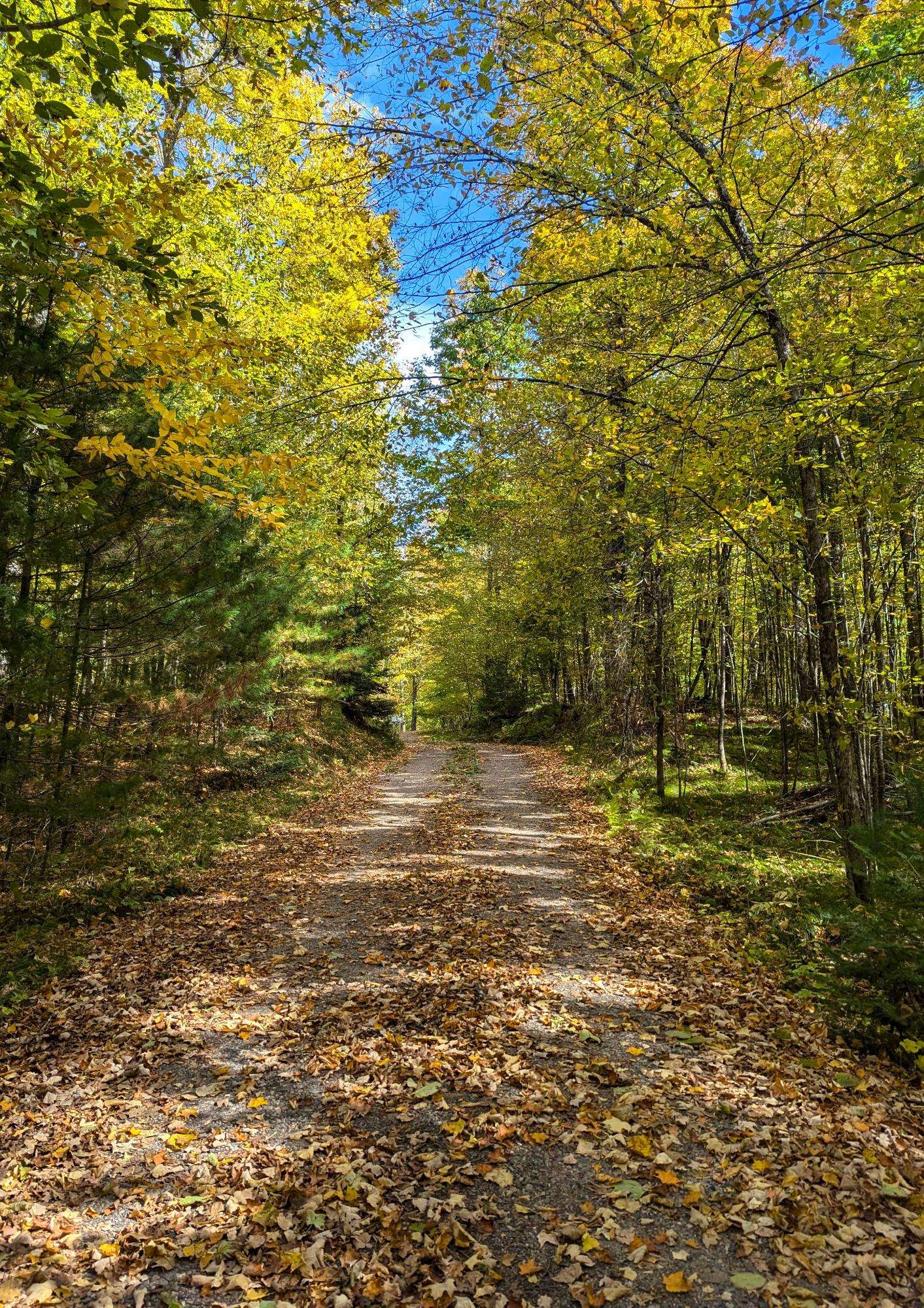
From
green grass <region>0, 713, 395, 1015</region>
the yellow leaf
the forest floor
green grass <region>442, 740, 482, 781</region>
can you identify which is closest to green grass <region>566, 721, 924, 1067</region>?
the forest floor

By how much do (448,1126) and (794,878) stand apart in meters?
5.33

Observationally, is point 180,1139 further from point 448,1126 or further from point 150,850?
point 150,850

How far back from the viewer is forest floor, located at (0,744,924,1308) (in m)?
2.76

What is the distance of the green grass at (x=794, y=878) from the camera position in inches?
172

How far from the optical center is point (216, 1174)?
3.36 metres

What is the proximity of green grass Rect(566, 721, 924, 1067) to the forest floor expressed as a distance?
1.00 ft

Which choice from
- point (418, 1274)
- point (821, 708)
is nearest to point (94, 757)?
point (418, 1274)

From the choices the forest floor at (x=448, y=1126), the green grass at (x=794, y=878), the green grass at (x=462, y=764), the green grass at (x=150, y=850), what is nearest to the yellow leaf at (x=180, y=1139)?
the forest floor at (x=448, y=1126)

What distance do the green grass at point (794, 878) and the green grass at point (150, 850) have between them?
5.91 m

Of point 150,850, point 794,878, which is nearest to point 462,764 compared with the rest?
point 150,850

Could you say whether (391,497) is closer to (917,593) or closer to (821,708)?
(917,593)

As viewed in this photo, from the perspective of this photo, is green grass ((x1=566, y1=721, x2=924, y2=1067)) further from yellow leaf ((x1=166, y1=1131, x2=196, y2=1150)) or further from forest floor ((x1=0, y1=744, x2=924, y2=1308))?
yellow leaf ((x1=166, y1=1131, x2=196, y2=1150))

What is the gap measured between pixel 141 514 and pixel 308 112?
433 centimetres

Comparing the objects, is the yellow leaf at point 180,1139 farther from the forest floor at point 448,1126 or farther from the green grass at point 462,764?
the green grass at point 462,764
